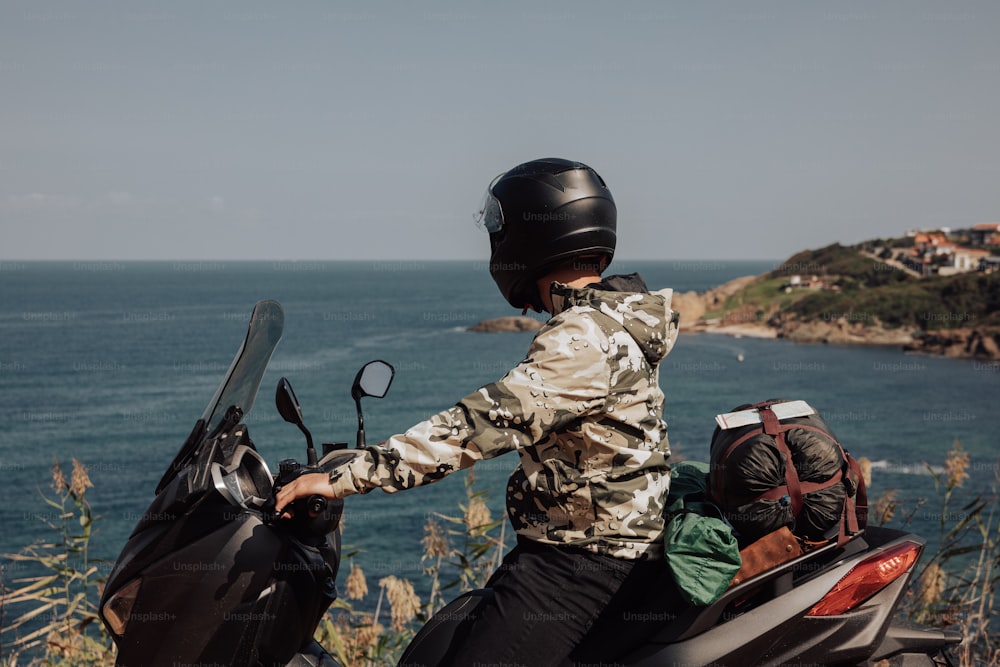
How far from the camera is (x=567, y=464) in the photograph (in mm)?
2578

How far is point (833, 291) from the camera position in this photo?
101m

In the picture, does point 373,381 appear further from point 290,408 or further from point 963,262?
point 963,262

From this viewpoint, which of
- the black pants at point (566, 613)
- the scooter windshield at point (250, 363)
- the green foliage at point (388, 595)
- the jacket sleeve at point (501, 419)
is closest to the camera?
the jacket sleeve at point (501, 419)

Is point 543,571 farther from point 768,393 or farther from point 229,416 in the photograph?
point 768,393

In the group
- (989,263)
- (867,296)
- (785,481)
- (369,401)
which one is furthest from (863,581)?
(989,263)

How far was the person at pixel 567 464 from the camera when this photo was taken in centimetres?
238

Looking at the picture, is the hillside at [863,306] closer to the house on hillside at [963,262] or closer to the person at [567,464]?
the house on hillside at [963,262]

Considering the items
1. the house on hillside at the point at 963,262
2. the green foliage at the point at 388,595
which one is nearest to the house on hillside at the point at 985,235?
the house on hillside at the point at 963,262

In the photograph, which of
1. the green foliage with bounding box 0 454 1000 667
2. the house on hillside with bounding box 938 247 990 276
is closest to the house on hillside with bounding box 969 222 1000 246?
the house on hillside with bounding box 938 247 990 276

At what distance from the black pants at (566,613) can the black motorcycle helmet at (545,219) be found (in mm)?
826

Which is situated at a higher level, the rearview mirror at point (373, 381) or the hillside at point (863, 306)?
the rearview mirror at point (373, 381)

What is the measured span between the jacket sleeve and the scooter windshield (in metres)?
0.55

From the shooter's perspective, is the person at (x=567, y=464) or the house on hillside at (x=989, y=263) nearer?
the person at (x=567, y=464)

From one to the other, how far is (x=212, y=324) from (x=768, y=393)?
68.3m
